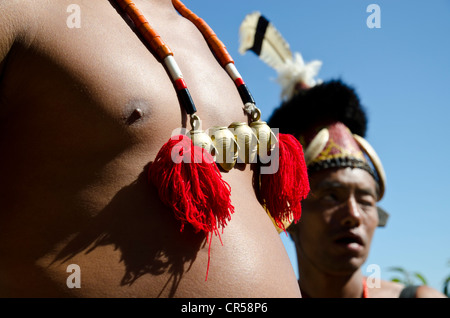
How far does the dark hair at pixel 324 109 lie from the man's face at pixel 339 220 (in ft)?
1.67

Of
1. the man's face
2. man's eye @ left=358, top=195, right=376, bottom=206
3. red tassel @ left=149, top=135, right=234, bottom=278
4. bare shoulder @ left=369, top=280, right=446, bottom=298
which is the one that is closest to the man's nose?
the man's face

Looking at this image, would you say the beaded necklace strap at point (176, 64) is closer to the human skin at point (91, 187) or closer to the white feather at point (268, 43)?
the human skin at point (91, 187)

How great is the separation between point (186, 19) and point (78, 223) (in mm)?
1073

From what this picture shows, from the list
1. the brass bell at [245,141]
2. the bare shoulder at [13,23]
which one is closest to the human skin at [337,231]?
the brass bell at [245,141]

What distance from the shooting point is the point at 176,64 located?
6.48ft

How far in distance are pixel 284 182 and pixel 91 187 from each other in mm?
715

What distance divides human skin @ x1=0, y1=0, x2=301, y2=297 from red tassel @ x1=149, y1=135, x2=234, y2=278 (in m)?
0.04

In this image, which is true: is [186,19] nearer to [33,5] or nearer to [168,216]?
[33,5]

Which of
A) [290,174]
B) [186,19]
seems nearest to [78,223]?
[290,174]

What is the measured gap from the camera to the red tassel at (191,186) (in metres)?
1.72

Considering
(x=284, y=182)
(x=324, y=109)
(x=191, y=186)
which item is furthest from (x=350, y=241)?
(x=191, y=186)

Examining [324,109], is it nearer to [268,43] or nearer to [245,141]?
[268,43]
